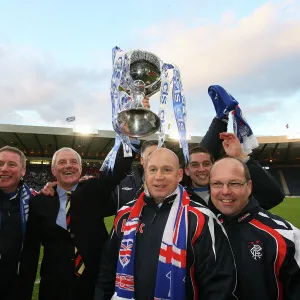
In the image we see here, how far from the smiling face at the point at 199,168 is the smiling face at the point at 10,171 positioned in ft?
4.80

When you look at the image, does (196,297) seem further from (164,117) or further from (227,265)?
(164,117)

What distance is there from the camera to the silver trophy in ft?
7.44

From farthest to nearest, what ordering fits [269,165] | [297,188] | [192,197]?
1. [269,165]
2. [297,188]
3. [192,197]

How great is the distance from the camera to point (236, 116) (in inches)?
98.7

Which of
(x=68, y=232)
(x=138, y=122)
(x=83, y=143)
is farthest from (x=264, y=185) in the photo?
(x=83, y=143)

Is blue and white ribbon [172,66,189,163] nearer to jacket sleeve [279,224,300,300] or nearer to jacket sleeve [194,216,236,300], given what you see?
jacket sleeve [194,216,236,300]

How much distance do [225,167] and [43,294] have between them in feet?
5.59

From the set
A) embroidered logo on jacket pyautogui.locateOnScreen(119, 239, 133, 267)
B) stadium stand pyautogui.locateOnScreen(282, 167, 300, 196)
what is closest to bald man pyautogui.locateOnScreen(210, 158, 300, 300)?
embroidered logo on jacket pyautogui.locateOnScreen(119, 239, 133, 267)

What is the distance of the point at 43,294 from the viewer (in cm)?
228

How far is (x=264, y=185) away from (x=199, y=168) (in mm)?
576

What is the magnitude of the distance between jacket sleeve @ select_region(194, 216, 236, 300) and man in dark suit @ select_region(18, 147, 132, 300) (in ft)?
3.05

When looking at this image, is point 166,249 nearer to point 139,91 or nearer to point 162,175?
point 162,175

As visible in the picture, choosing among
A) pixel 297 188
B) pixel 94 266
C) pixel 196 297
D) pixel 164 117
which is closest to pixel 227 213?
pixel 196 297

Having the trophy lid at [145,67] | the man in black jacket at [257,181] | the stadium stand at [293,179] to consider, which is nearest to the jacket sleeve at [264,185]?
the man in black jacket at [257,181]
